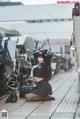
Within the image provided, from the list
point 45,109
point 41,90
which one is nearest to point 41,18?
point 41,90

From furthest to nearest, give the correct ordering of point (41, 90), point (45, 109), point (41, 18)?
point (41, 18) < point (41, 90) < point (45, 109)

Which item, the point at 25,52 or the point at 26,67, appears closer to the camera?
the point at 26,67

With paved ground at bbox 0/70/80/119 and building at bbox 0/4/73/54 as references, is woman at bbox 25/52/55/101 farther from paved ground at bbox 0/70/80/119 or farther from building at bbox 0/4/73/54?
building at bbox 0/4/73/54

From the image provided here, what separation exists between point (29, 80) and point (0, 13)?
57.4m

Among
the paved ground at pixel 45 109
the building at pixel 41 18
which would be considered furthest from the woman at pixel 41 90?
the building at pixel 41 18

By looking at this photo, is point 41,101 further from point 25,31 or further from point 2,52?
point 25,31

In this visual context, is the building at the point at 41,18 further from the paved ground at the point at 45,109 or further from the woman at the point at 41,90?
the paved ground at the point at 45,109

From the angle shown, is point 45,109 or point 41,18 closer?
point 45,109

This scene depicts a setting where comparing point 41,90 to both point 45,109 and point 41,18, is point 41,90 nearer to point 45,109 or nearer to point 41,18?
point 45,109

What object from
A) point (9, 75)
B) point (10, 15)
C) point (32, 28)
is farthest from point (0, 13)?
point (9, 75)

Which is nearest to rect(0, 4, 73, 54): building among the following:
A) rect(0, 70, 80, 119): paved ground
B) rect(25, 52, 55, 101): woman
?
rect(25, 52, 55, 101): woman

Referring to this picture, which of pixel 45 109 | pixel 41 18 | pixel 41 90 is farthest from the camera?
pixel 41 18

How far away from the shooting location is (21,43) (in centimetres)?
1981

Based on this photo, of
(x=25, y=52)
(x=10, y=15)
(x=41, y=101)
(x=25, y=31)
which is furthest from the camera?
(x=10, y=15)
